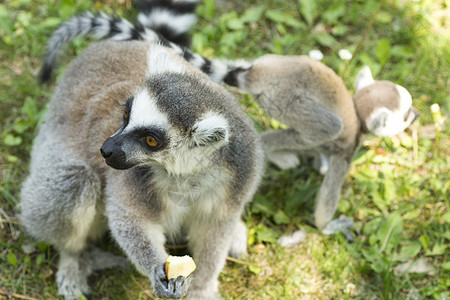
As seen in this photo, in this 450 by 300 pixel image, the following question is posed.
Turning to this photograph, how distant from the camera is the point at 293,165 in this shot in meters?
4.68

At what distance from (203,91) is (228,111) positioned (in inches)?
9.0

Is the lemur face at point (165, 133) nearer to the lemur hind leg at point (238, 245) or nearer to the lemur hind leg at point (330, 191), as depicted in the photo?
the lemur hind leg at point (238, 245)

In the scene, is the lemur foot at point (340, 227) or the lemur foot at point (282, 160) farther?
the lemur foot at point (282, 160)

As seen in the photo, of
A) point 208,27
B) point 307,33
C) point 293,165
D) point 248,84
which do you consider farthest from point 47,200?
point 307,33

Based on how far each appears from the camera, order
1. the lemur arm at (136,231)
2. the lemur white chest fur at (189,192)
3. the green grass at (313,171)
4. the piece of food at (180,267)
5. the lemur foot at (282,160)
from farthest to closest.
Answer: the lemur foot at (282,160), the green grass at (313,171), the lemur arm at (136,231), the lemur white chest fur at (189,192), the piece of food at (180,267)

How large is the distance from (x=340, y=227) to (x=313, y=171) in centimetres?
79

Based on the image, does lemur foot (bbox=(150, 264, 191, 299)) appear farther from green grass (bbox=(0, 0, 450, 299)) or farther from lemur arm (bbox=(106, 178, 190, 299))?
green grass (bbox=(0, 0, 450, 299))

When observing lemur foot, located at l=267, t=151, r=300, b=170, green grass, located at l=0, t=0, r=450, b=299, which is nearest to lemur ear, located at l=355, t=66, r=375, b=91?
green grass, located at l=0, t=0, r=450, b=299

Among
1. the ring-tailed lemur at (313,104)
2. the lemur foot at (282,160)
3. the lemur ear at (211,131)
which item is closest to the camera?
the lemur ear at (211,131)

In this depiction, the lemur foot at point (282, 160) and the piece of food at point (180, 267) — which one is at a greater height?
the piece of food at point (180, 267)

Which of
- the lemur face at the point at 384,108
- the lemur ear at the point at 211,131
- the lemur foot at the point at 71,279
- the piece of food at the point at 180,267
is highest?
the lemur ear at the point at 211,131

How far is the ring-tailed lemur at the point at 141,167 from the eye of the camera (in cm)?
282

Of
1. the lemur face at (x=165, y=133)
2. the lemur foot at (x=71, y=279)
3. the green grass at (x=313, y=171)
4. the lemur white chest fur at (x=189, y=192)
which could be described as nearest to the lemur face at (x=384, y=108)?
the green grass at (x=313, y=171)

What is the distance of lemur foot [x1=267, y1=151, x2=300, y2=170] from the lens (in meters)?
4.64
